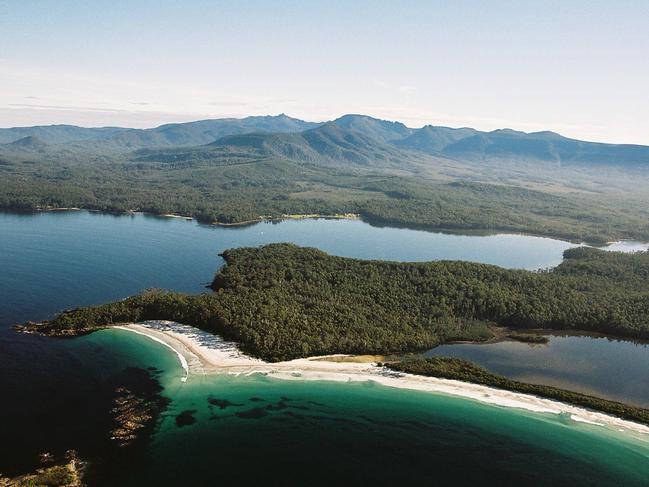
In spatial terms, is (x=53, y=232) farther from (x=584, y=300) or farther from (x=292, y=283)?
(x=584, y=300)

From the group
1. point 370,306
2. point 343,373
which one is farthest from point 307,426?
point 370,306

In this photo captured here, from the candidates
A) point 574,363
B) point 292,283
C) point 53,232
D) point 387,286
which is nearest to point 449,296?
point 387,286

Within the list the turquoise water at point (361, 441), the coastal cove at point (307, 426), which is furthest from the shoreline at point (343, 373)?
the turquoise water at point (361, 441)

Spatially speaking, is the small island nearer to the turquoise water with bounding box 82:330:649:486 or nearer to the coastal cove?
the coastal cove

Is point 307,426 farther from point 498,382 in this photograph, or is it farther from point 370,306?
point 370,306

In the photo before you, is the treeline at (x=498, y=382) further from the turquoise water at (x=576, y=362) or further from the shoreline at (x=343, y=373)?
the turquoise water at (x=576, y=362)

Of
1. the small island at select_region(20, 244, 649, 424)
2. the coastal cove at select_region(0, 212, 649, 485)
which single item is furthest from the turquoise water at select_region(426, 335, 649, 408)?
the coastal cove at select_region(0, 212, 649, 485)
